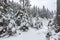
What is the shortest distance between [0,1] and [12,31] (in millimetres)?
4253

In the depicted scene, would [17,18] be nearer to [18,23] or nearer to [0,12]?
[18,23]

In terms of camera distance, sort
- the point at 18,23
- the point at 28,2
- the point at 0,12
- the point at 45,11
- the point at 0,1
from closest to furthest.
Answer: the point at 0,12, the point at 0,1, the point at 18,23, the point at 28,2, the point at 45,11

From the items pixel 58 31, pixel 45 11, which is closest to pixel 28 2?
pixel 45 11

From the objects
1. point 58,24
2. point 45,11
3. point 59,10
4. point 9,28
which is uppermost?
point 59,10

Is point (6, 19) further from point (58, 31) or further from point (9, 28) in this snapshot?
point (58, 31)

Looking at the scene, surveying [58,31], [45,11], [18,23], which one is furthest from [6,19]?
[45,11]

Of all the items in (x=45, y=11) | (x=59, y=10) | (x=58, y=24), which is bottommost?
(x=45, y=11)

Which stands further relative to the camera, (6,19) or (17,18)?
(17,18)

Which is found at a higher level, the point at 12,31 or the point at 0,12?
the point at 0,12

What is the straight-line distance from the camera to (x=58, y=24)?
28.2ft

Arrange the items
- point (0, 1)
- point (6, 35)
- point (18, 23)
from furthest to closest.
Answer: point (18, 23) → point (0, 1) → point (6, 35)

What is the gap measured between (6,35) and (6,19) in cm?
206

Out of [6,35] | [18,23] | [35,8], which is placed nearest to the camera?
[6,35]

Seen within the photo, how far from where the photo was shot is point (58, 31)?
8859mm
